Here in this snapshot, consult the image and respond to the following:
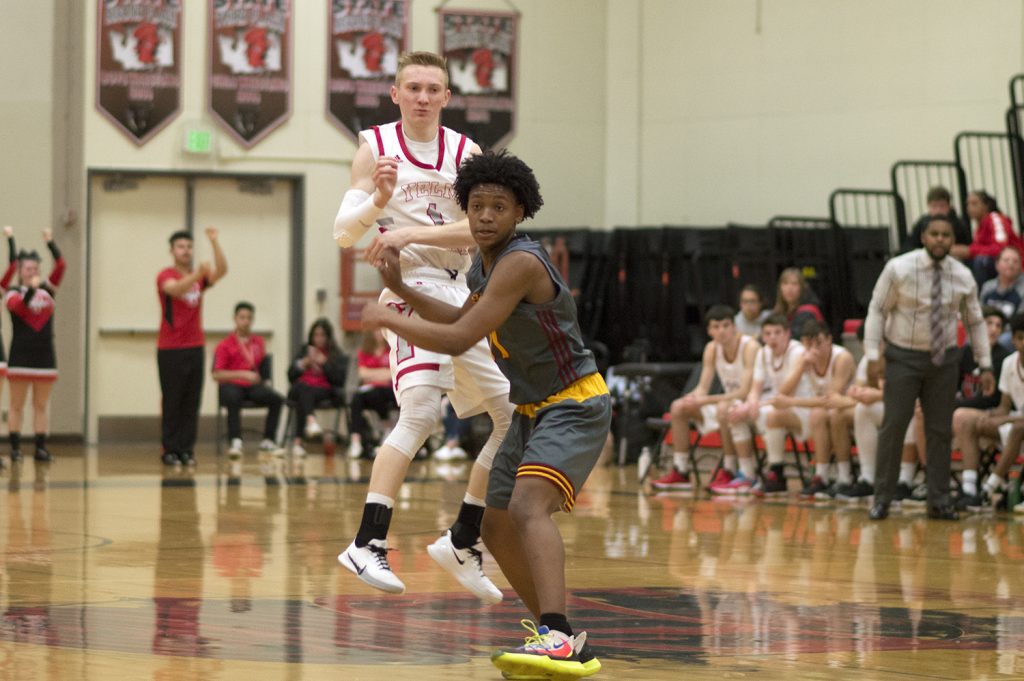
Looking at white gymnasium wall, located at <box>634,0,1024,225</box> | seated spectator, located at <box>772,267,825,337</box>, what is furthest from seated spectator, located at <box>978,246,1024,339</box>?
white gymnasium wall, located at <box>634,0,1024,225</box>

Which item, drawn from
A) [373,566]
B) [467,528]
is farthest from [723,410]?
[373,566]

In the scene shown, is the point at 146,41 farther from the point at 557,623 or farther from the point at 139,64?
the point at 557,623

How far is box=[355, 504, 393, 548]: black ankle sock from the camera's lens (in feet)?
17.3

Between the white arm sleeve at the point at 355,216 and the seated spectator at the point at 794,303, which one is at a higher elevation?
the white arm sleeve at the point at 355,216

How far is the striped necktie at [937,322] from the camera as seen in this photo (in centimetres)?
989

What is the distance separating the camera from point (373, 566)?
517 centimetres

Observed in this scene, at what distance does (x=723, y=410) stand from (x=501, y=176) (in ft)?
25.8

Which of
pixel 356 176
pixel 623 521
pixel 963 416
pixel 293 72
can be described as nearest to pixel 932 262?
pixel 963 416

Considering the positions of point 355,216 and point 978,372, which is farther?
point 978,372

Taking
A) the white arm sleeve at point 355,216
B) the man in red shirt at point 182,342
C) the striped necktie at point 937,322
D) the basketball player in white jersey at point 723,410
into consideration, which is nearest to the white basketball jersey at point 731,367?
the basketball player in white jersey at point 723,410

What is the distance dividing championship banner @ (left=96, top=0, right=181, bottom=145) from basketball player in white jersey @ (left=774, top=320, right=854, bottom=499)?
30.5 feet

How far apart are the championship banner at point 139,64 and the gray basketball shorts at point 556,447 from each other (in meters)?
14.1

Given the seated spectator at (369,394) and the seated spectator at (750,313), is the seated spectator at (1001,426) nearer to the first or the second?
the seated spectator at (750,313)

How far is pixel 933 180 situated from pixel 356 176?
12681 mm
